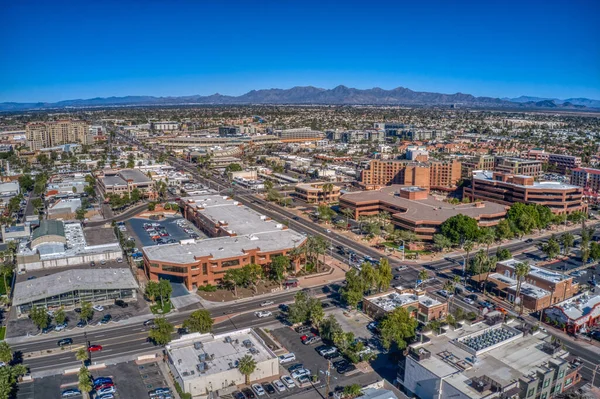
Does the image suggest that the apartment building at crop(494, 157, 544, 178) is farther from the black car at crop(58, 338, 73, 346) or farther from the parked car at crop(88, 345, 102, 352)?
the black car at crop(58, 338, 73, 346)

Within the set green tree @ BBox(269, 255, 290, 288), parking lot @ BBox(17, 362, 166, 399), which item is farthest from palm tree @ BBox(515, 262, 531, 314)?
parking lot @ BBox(17, 362, 166, 399)

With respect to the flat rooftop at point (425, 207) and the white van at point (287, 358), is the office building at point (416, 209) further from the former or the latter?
the white van at point (287, 358)

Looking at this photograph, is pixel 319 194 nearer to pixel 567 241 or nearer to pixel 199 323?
pixel 567 241

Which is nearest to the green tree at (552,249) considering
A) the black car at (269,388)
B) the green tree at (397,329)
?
the green tree at (397,329)

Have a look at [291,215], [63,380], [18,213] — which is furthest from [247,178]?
[63,380]

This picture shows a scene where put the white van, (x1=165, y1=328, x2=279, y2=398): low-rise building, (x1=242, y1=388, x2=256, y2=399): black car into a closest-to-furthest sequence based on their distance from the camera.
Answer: (x1=242, y1=388, x2=256, y2=399): black car < (x1=165, y1=328, x2=279, y2=398): low-rise building < the white van

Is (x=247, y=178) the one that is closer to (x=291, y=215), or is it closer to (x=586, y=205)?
(x=291, y=215)
